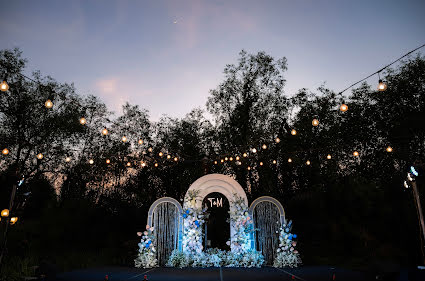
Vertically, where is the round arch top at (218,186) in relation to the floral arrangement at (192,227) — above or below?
above

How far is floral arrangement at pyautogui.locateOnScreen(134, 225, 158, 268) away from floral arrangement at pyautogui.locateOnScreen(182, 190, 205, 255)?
115 cm

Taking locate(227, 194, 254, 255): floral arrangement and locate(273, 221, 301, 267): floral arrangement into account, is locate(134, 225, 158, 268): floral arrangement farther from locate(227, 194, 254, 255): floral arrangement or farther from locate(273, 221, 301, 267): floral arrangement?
locate(273, 221, 301, 267): floral arrangement

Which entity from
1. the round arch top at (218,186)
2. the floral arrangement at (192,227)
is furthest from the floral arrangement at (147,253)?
the round arch top at (218,186)

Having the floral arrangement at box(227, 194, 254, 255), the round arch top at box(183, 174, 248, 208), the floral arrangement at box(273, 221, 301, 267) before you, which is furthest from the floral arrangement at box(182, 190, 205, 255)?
the floral arrangement at box(273, 221, 301, 267)


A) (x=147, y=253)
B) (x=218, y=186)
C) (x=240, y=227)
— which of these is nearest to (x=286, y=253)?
(x=240, y=227)

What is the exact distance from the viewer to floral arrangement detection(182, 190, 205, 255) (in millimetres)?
10484

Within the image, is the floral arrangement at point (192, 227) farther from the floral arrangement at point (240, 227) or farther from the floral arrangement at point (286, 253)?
the floral arrangement at point (286, 253)

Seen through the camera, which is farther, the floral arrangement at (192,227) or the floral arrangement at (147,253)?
the floral arrangement at (192,227)

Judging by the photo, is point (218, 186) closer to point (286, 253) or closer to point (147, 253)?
point (286, 253)

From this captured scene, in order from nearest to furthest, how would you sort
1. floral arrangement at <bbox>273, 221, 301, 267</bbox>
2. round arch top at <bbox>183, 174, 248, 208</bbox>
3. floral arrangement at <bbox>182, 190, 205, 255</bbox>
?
1. floral arrangement at <bbox>273, 221, 301, 267</bbox>
2. floral arrangement at <bbox>182, 190, 205, 255</bbox>
3. round arch top at <bbox>183, 174, 248, 208</bbox>

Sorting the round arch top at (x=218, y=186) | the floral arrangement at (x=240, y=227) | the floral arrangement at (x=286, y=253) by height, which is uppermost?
the round arch top at (x=218, y=186)

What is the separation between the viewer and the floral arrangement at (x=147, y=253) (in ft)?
33.5

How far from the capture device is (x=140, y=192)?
728 inches

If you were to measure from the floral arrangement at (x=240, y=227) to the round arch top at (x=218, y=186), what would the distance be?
256mm
